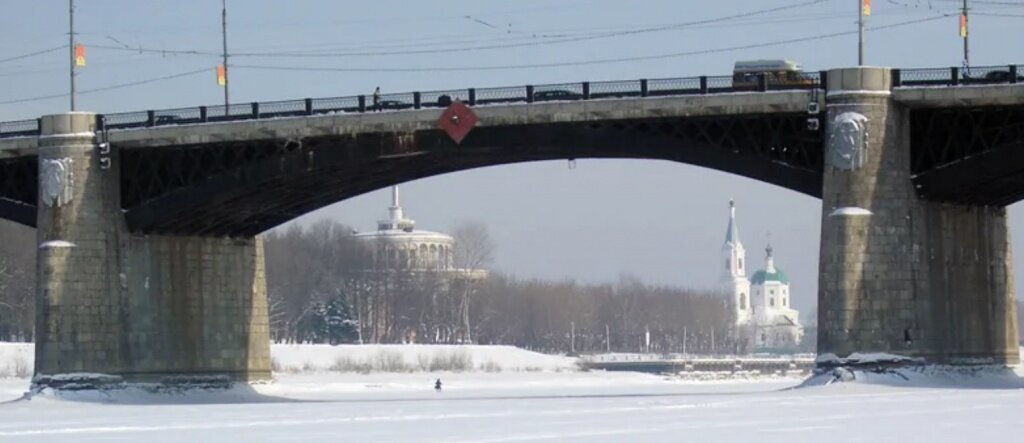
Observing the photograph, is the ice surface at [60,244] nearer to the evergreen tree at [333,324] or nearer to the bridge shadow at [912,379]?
the bridge shadow at [912,379]

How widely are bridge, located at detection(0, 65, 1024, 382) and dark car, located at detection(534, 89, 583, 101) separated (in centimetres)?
7

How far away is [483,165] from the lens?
87.9m

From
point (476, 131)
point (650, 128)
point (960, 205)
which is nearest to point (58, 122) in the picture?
point (476, 131)

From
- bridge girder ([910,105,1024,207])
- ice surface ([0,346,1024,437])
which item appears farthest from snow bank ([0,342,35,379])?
bridge girder ([910,105,1024,207])

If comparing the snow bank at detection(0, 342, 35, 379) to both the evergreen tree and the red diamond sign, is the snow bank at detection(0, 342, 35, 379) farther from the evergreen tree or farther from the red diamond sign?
the evergreen tree

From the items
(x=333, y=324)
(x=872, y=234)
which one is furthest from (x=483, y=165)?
(x=333, y=324)

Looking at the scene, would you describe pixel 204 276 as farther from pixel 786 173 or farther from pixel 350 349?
pixel 350 349

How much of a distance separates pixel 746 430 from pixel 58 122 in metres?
46.9

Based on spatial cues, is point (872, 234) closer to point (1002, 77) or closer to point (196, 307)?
point (1002, 77)

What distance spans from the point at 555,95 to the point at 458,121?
3.58 metres

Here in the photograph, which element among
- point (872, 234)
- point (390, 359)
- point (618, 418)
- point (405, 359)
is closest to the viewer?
point (618, 418)

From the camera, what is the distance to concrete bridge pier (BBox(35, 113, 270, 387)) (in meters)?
86.4

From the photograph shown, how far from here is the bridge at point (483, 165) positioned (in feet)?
241

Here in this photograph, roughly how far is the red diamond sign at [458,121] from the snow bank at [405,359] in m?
47.9
